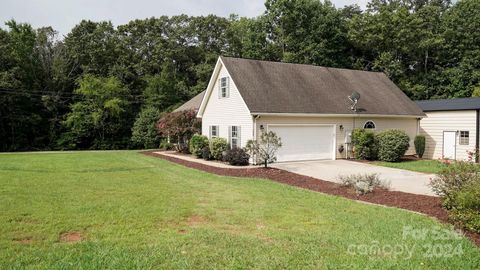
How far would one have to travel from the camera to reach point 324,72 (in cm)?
Answer: 2220

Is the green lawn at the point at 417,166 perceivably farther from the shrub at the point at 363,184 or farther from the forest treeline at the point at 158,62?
the forest treeline at the point at 158,62

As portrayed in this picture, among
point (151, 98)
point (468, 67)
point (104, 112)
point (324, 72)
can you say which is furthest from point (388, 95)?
point (104, 112)

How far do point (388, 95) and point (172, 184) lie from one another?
16.8 m

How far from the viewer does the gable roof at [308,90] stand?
1770 cm

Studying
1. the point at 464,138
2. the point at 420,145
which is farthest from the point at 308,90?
the point at 464,138

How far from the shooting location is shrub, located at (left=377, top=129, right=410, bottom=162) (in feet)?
59.1

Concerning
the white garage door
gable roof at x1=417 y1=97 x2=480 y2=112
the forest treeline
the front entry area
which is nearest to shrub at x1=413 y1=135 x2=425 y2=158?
the front entry area

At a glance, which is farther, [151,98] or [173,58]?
[173,58]

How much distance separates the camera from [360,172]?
14.2 m

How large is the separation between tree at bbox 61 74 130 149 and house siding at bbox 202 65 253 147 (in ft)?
51.8

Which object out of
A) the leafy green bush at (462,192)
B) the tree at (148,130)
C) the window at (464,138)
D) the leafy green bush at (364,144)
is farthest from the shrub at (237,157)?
the tree at (148,130)

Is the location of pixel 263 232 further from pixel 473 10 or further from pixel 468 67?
pixel 473 10

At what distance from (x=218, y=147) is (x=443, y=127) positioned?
1342cm

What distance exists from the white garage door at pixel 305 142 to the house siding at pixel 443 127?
7.17 metres
